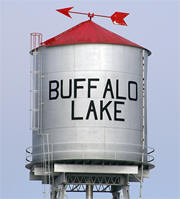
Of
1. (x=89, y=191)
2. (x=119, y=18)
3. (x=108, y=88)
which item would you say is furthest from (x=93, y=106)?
(x=119, y=18)

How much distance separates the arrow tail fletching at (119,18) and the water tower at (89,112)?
156cm

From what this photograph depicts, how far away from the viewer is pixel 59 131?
6112cm

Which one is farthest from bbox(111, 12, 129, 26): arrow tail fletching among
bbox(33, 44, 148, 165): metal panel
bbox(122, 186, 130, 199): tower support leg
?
bbox(122, 186, 130, 199): tower support leg

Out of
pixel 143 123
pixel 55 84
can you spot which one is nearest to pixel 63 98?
pixel 55 84

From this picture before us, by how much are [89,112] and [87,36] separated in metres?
4.55

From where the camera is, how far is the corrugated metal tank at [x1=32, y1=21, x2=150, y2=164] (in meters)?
60.8

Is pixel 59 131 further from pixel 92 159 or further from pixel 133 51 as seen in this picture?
pixel 133 51

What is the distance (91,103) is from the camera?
60812 mm

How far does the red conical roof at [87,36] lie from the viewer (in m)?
62.0

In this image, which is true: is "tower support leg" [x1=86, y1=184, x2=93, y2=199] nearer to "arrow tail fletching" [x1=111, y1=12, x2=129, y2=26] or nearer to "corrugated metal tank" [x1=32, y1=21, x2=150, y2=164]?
"corrugated metal tank" [x1=32, y1=21, x2=150, y2=164]

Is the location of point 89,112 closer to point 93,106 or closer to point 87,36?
point 93,106

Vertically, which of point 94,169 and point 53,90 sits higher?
point 53,90

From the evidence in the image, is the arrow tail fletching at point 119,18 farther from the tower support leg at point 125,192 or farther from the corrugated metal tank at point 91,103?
the tower support leg at point 125,192

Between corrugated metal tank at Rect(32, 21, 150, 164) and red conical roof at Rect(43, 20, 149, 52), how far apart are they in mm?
204
